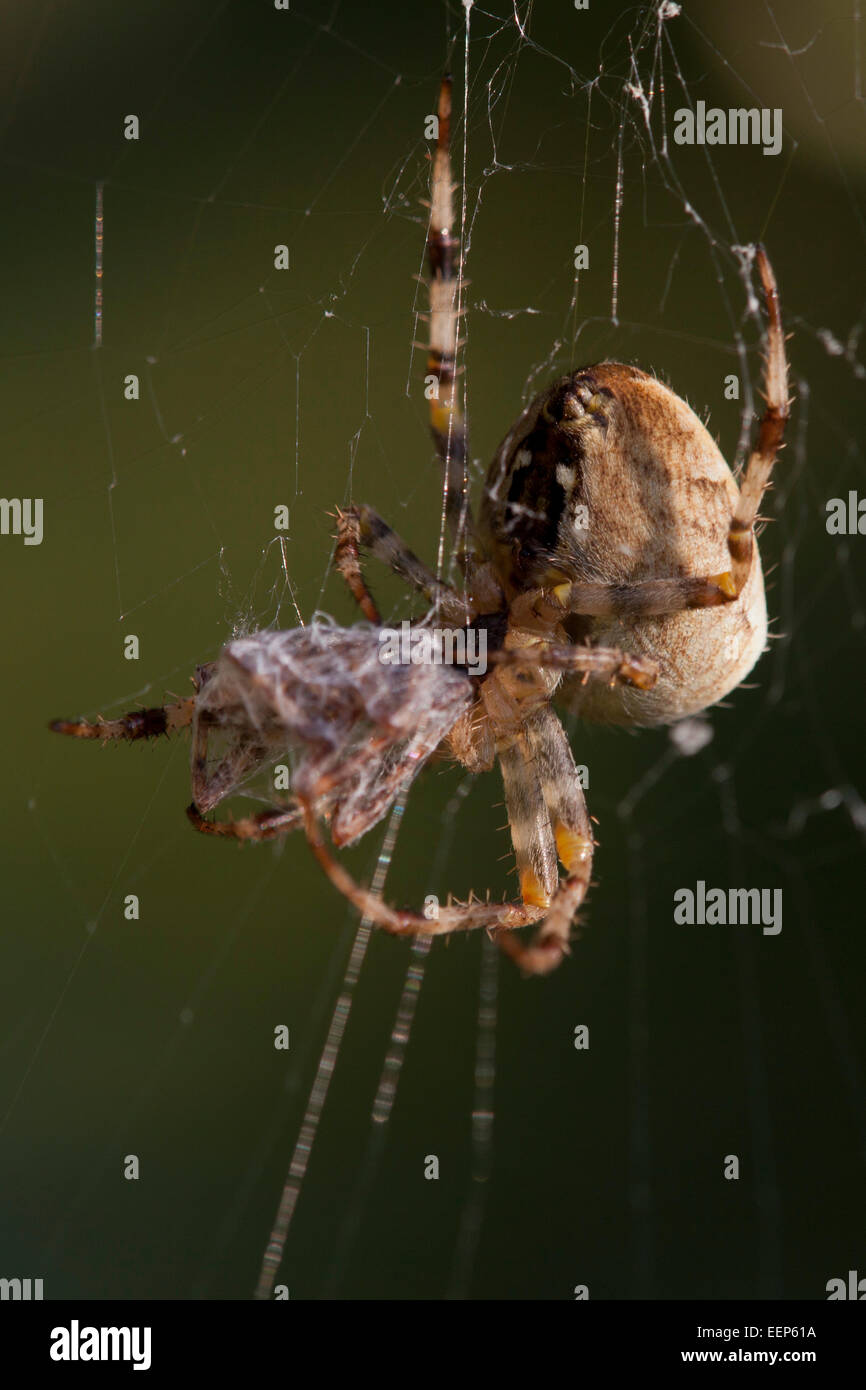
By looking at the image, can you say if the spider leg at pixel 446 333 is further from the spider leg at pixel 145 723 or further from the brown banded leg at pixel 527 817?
the spider leg at pixel 145 723

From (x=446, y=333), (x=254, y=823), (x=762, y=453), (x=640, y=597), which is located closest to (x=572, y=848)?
(x=640, y=597)

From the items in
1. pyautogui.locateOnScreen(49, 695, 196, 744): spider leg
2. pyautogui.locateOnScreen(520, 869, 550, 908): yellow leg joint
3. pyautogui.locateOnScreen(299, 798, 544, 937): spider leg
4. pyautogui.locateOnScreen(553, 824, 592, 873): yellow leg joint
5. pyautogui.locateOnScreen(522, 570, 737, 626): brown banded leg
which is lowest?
pyautogui.locateOnScreen(299, 798, 544, 937): spider leg

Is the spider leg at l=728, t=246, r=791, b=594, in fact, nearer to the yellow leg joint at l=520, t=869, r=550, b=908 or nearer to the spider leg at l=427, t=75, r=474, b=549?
the spider leg at l=427, t=75, r=474, b=549

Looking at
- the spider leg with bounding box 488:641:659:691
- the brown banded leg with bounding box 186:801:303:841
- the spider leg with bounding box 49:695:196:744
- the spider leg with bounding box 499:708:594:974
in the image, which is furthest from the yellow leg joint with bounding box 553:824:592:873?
the spider leg with bounding box 49:695:196:744

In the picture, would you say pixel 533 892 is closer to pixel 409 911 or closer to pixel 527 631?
pixel 409 911

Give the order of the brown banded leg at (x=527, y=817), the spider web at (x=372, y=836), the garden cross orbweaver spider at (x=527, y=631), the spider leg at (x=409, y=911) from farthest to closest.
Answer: the spider web at (x=372, y=836)
the brown banded leg at (x=527, y=817)
the garden cross orbweaver spider at (x=527, y=631)
the spider leg at (x=409, y=911)

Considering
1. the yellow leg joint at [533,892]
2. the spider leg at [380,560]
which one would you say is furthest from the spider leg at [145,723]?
the yellow leg joint at [533,892]
